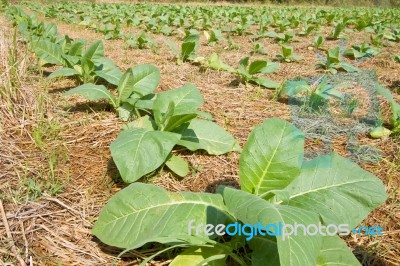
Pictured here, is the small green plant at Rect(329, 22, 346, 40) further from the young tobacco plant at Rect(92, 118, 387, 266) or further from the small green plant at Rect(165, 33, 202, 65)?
the young tobacco plant at Rect(92, 118, 387, 266)

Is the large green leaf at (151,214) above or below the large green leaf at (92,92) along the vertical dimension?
below

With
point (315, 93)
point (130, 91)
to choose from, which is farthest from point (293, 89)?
point (130, 91)

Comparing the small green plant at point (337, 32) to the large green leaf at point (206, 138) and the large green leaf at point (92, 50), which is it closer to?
the large green leaf at point (92, 50)

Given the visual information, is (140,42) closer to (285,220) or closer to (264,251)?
(264,251)

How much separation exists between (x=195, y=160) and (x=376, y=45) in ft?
16.3

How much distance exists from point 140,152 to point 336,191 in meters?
0.83

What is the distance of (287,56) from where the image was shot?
165 inches

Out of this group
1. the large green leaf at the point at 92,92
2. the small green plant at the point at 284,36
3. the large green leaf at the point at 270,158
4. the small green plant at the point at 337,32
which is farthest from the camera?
the small green plant at the point at 337,32

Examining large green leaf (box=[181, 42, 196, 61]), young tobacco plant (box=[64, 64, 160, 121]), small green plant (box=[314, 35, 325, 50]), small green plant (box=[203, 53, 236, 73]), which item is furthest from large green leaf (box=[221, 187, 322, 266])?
small green plant (box=[314, 35, 325, 50])

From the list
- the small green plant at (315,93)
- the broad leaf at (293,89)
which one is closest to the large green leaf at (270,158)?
the small green plant at (315,93)

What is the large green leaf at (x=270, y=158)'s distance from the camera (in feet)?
4.36

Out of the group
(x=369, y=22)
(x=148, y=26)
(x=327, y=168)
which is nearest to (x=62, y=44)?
(x=327, y=168)

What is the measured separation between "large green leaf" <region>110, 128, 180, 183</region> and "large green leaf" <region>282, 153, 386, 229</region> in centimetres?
57

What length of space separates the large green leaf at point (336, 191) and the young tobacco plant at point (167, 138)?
0.56 metres
